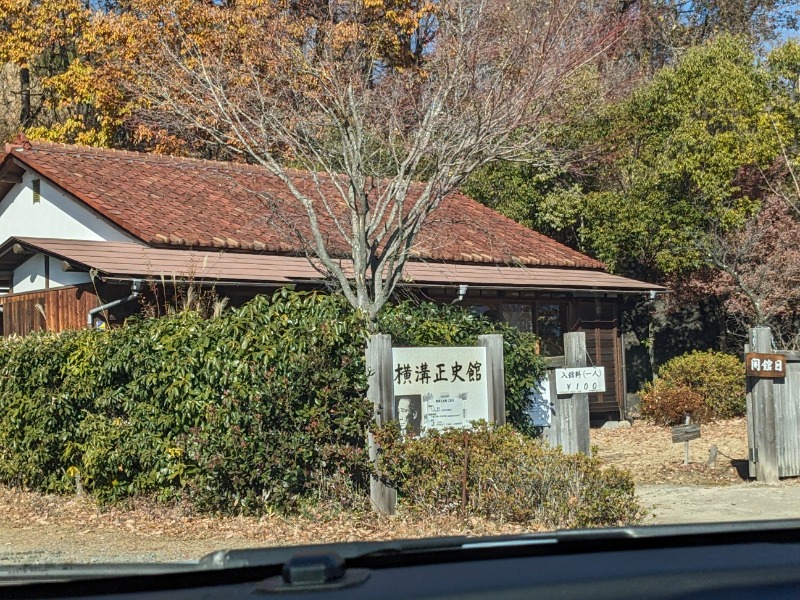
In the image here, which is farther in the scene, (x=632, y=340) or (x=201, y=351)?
(x=632, y=340)

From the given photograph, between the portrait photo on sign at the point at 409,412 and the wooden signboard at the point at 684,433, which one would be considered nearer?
the portrait photo on sign at the point at 409,412

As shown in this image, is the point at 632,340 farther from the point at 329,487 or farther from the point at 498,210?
the point at 329,487

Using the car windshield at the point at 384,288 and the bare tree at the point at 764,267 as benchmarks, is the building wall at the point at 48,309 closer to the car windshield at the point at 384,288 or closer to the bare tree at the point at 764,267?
the car windshield at the point at 384,288

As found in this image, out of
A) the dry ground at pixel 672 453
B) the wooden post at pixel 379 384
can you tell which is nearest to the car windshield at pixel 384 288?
the wooden post at pixel 379 384

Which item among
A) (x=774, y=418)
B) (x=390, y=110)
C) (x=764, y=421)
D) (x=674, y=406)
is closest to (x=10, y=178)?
(x=390, y=110)

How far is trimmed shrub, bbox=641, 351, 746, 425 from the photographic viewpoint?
20.5 m

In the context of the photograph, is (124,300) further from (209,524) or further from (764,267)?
(764,267)

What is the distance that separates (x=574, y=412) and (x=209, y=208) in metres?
10.0

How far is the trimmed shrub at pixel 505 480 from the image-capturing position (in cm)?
898

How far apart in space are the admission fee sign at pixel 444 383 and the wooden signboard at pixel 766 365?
3.77 m

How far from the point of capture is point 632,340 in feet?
90.0

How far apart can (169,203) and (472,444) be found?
10.9m

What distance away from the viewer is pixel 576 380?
11398 mm

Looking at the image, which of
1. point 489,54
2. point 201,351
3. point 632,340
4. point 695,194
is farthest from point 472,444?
point 632,340
